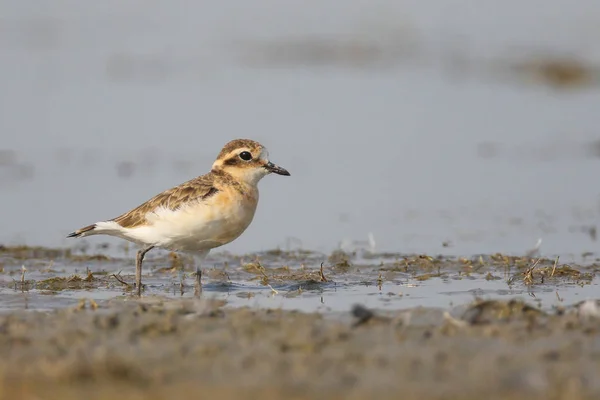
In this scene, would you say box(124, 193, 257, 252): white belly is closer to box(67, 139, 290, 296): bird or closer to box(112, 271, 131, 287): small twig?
box(67, 139, 290, 296): bird

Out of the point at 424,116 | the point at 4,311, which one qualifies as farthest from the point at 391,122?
the point at 4,311

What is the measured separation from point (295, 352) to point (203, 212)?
144 inches

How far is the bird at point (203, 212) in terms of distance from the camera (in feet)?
35.7

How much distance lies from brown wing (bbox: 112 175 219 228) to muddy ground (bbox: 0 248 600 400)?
3.38 feet

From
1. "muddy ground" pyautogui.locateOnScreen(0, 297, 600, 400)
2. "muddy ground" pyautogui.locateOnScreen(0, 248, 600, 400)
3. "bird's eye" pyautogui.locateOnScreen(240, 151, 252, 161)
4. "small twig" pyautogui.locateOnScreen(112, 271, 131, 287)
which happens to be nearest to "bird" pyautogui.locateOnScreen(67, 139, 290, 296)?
"bird's eye" pyautogui.locateOnScreen(240, 151, 252, 161)

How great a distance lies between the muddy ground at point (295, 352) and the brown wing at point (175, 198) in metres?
1.03

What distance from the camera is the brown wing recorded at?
1099 centimetres

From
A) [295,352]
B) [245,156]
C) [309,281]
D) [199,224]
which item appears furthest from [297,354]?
[245,156]

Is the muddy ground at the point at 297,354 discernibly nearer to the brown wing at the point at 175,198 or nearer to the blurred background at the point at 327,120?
the brown wing at the point at 175,198

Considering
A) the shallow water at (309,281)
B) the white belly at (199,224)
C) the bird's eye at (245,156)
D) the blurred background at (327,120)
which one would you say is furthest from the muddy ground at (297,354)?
the blurred background at (327,120)

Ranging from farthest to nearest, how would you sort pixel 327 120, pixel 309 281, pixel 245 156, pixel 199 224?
pixel 327 120, pixel 245 156, pixel 309 281, pixel 199 224

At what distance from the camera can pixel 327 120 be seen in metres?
22.4

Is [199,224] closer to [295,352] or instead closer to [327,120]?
[295,352]

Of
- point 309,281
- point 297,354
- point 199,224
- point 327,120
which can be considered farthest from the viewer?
point 327,120
